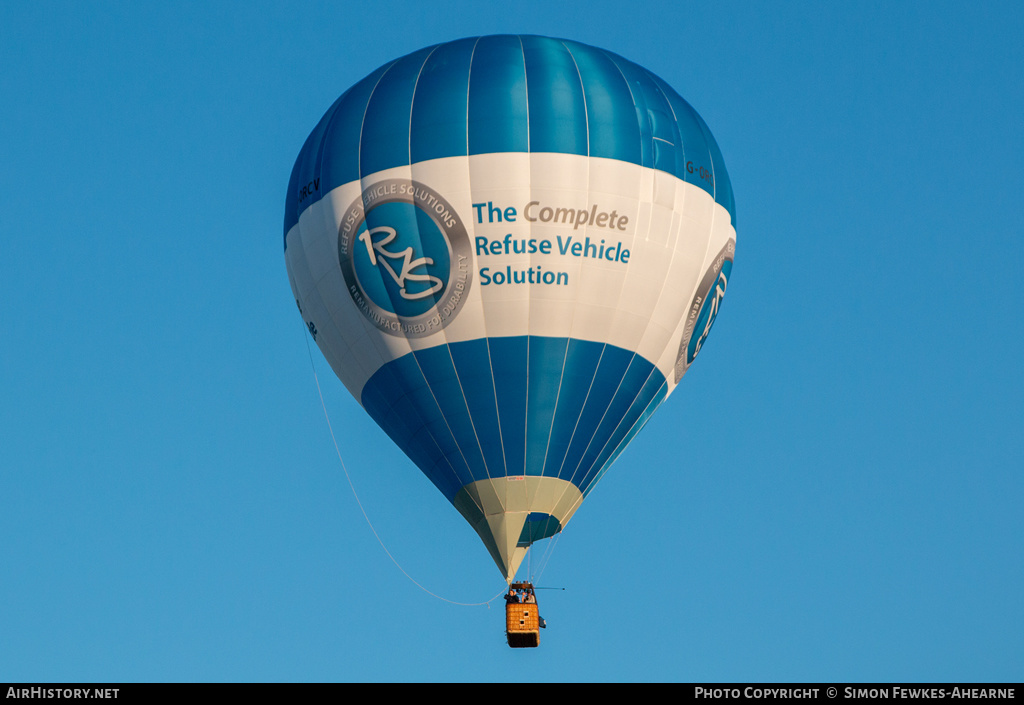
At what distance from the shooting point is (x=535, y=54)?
2461 cm

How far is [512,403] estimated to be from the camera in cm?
2383

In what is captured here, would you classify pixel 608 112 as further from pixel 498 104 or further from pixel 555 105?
pixel 498 104

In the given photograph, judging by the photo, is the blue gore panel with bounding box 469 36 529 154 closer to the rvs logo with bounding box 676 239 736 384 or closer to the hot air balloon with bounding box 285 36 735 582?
the hot air balloon with bounding box 285 36 735 582

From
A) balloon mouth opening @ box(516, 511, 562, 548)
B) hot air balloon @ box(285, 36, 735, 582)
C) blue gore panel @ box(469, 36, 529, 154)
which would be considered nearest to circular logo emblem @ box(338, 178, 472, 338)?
hot air balloon @ box(285, 36, 735, 582)

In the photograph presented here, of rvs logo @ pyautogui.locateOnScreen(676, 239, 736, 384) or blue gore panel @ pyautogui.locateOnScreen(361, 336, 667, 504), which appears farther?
rvs logo @ pyautogui.locateOnScreen(676, 239, 736, 384)

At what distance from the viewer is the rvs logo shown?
2523 cm

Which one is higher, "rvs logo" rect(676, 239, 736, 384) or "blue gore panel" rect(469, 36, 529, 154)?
"blue gore panel" rect(469, 36, 529, 154)

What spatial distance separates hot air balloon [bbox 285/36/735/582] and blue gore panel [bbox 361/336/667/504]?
3cm

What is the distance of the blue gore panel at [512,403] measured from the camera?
23828 millimetres

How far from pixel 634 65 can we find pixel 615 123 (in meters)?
1.91

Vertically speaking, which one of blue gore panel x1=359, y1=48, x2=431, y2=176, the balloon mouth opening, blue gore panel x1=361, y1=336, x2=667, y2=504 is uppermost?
blue gore panel x1=359, y1=48, x2=431, y2=176

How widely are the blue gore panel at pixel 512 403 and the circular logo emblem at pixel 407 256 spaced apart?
2.03 ft
